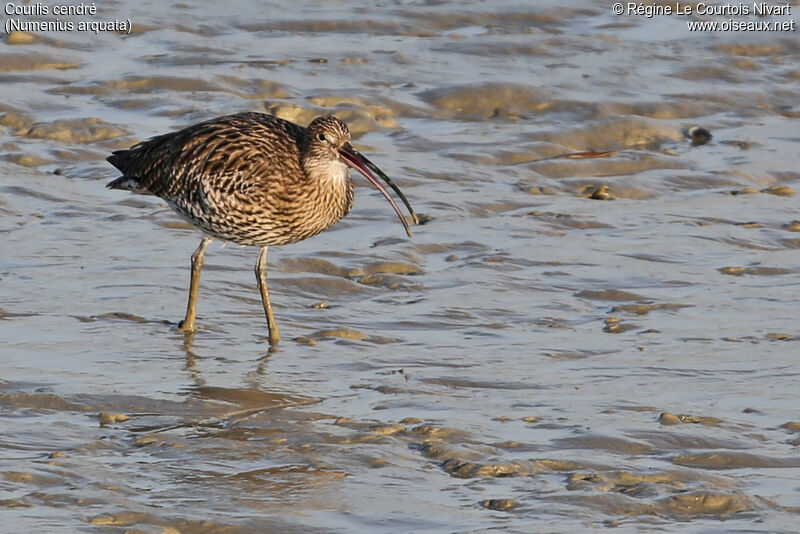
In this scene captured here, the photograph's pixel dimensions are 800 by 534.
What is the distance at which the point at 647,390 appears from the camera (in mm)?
7332

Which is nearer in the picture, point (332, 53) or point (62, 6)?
point (332, 53)

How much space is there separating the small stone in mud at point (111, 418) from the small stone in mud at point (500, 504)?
5.62ft

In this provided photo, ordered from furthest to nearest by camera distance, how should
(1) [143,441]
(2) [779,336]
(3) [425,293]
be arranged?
(3) [425,293] < (2) [779,336] < (1) [143,441]

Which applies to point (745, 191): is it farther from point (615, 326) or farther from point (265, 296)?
point (265, 296)

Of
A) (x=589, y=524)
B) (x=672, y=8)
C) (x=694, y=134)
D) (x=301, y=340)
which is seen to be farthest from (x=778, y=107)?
(x=589, y=524)

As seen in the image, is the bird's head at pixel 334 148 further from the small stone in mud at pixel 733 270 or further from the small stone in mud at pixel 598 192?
the small stone in mud at pixel 598 192

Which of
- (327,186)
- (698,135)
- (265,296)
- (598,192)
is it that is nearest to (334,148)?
(327,186)

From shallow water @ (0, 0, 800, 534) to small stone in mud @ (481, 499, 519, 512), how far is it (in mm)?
15

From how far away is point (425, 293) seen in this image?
8836 mm

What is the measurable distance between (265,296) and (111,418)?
1.63 meters

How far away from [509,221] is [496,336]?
1.99 metres

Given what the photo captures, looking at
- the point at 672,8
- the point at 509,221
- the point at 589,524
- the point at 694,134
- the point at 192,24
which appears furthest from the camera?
the point at 672,8

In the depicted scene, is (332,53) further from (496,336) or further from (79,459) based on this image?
(79,459)

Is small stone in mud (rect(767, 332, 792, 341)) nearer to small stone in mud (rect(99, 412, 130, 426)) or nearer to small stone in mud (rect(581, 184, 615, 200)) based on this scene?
small stone in mud (rect(581, 184, 615, 200))
